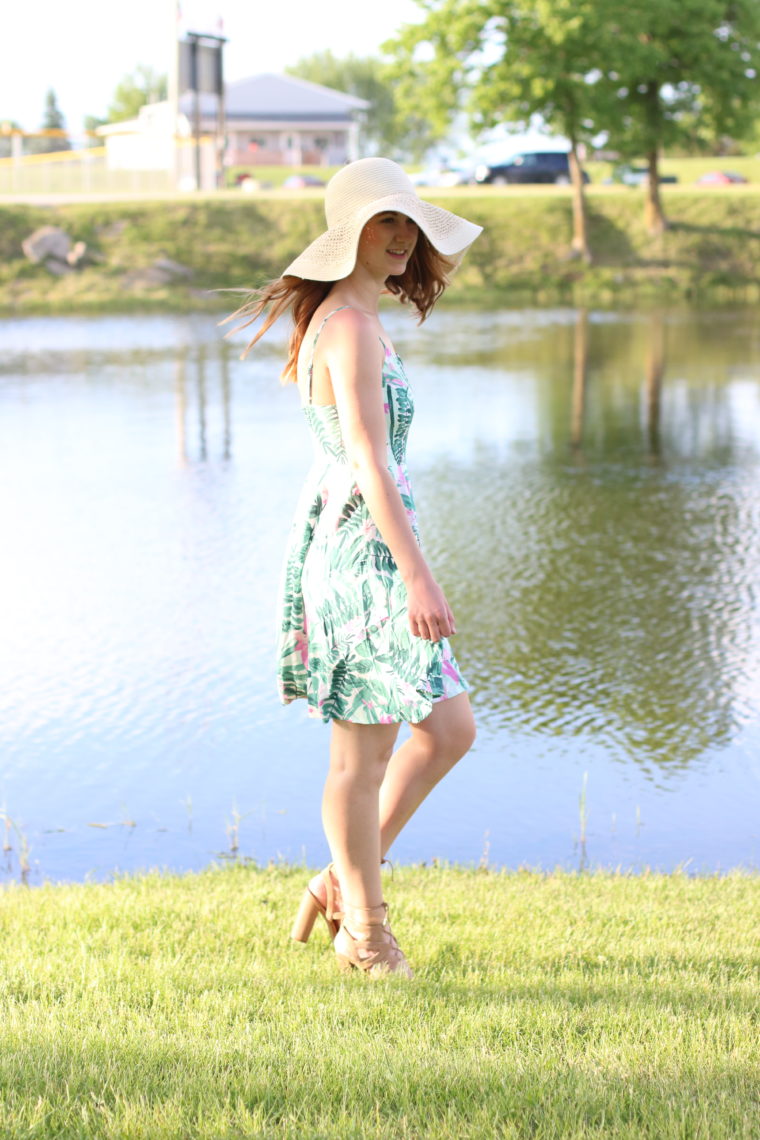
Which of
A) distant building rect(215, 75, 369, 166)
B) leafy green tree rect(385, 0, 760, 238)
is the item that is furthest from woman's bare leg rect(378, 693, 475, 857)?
distant building rect(215, 75, 369, 166)

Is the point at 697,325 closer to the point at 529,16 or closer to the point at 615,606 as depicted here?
the point at 529,16

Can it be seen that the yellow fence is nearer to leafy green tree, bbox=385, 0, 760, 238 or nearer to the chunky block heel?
Answer: leafy green tree, bbox=385, 0, 760, 238

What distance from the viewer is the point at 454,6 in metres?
36.8

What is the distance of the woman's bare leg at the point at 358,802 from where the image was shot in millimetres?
3525

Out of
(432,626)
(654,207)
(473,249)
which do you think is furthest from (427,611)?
(654,207)

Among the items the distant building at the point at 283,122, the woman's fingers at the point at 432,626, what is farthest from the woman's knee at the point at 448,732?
the distant building at the point at 283,122

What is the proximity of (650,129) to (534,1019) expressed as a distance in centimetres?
3895

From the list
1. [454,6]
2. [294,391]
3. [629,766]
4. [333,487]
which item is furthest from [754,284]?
[333,487]

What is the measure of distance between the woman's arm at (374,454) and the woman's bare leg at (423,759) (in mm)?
235

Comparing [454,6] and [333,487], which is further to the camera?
[454,6]

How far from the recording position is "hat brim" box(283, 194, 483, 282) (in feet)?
11.5

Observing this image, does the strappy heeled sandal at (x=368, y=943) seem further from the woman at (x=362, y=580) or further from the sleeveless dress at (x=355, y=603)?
the sleeveless dress at (x=355, y=603)

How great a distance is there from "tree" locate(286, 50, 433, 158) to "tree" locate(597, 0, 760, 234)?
191ft

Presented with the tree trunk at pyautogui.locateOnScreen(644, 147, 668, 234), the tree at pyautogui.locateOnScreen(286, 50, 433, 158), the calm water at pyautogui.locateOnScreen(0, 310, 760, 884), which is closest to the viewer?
the calm water at pyautogui.locateOnScreen(0, 310, 760, 884)
